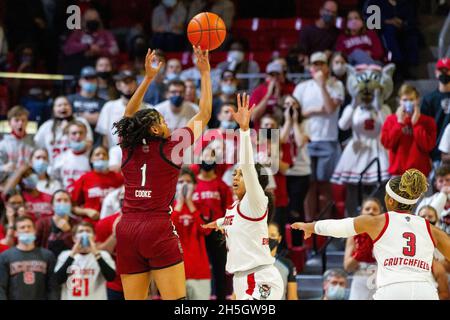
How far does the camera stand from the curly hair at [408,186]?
7.70m

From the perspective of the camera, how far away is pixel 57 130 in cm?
1316

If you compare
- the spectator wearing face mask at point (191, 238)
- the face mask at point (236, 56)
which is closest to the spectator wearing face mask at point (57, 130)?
the spectator wearing face mask at point (191, 238)

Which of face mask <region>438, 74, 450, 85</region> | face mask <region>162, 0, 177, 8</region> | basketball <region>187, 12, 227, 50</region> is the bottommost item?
face mask <region>438, 74, 450, 85</region>

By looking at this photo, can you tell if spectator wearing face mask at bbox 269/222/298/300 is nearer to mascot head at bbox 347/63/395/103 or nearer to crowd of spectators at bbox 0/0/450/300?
crowd of spectators at bbox 0/0/450/300

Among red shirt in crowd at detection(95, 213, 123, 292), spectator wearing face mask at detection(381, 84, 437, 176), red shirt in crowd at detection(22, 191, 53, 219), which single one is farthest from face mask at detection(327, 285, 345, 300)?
red shirt in crowd at detection(22, 191, 53, 219)

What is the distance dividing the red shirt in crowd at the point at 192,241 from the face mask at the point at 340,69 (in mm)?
3008

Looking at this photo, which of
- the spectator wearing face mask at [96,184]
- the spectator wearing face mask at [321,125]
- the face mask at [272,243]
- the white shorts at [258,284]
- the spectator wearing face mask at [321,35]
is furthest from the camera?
the spectator wearing face mask at [321,35]

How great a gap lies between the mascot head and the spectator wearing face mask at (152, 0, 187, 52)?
3.22 m

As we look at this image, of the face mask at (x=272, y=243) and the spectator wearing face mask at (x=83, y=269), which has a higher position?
the face mask at (x=272, y=243)

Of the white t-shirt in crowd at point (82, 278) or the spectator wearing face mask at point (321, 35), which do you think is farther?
the spectator wearing face mask at point (321, 35)

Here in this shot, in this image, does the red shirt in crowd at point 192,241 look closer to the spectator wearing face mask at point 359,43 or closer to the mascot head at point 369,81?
the mascot head at point 369,81

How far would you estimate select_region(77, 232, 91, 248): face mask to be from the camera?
11.2 metres

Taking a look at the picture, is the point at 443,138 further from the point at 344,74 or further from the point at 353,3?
the point at 353,3
